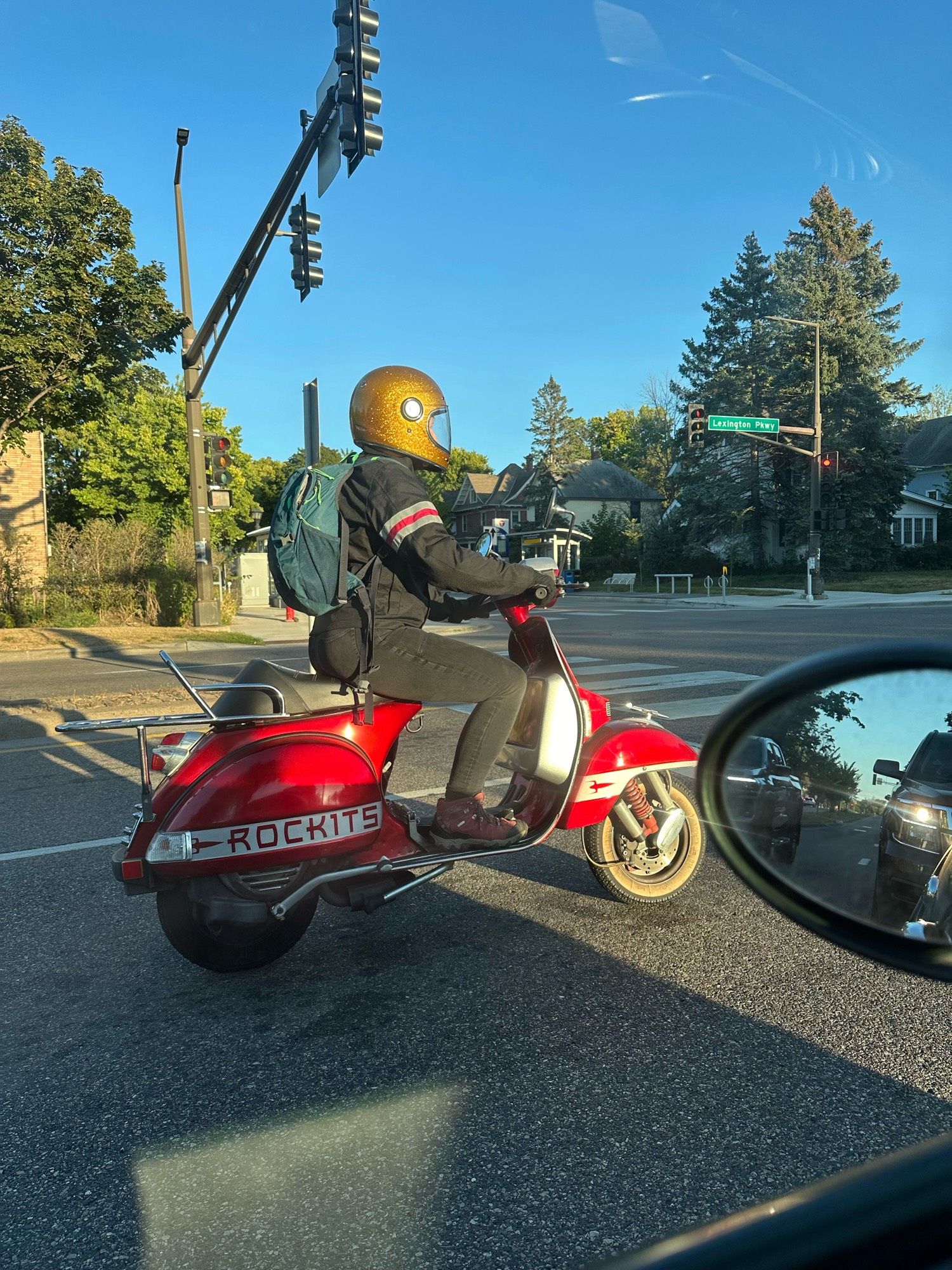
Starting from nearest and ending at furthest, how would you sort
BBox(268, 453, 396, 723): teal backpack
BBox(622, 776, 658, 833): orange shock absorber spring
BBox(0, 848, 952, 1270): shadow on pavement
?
BBox(0, 848, 952, 1270): shadow on pavement, BBox(268, 453, 396, 723): teal backpack, BBox(622, 776, 658, 833): orange shock absorber spring

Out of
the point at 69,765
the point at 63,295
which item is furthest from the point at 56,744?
the point at 63,295

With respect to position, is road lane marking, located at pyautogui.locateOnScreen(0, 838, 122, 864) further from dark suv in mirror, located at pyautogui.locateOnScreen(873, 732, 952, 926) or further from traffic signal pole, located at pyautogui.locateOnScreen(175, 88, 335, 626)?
traffic signal pole, located at pyautogui.locateOnScreen(175, 88, 335, 626)

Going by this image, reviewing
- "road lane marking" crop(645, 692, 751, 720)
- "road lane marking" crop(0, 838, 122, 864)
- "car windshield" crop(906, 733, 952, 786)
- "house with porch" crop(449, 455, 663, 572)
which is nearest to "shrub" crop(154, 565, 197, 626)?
"road lane marking" crop(645, 692, 751, 720)

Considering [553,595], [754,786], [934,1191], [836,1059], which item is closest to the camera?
[934,1191]

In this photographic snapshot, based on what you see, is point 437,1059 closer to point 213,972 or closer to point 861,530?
point 213,972

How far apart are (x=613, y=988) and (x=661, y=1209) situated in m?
1.13

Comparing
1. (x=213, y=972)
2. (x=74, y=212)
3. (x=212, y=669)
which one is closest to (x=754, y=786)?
(x=213, y=972)

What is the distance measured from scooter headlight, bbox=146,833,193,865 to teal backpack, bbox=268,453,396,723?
0.79m

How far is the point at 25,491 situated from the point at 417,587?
30.1 m

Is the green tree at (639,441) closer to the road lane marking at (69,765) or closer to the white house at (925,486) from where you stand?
the white house at (925,486)

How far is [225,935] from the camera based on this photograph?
327 cm

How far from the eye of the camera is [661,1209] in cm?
208

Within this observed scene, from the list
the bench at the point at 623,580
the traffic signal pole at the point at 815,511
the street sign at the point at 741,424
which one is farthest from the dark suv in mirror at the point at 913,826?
the bench at the point at 623,580

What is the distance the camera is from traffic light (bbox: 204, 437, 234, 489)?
1850 centimetres
